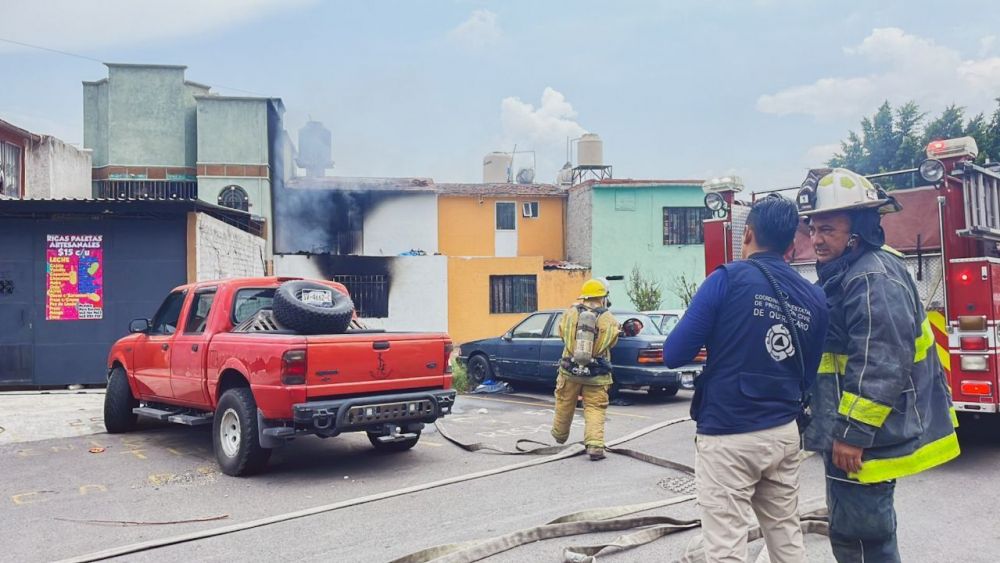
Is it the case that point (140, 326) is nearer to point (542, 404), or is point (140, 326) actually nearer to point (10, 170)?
point (542, 404)

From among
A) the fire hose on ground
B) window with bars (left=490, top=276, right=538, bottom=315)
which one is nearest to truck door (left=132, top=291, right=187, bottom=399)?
the fire hose on ground

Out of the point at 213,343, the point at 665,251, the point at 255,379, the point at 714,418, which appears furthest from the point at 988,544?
the point at 665,251

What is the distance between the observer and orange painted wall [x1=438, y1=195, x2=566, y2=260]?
999 inches

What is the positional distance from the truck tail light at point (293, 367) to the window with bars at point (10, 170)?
13.9 m

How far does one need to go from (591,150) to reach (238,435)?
25.9m

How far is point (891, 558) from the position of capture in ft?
9.46

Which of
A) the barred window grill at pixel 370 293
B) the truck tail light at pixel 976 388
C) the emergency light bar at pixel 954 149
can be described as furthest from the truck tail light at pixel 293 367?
the barred window grill at pixel 370 293

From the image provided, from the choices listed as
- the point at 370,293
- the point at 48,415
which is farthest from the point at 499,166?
the point at 48,415

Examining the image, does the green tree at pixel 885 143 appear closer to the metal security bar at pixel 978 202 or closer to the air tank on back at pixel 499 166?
the air tank on back at pixel 499 166

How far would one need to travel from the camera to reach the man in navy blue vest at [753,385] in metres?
2.88

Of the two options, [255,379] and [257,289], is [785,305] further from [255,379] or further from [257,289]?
[257,289]

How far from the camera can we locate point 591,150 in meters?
30.4

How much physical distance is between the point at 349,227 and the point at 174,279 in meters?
11.7

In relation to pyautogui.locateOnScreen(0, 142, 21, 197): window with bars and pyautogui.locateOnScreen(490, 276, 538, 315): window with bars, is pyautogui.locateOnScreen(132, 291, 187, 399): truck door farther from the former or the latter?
pyautogui.locateOnScreen(490, 276, 538, 315): window with bars
